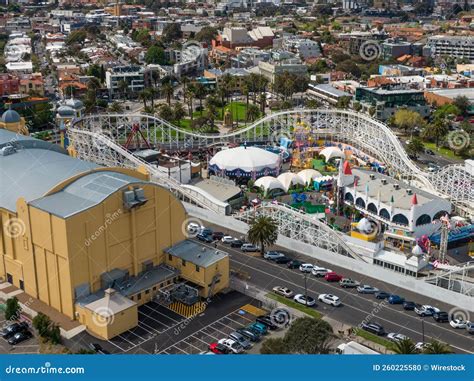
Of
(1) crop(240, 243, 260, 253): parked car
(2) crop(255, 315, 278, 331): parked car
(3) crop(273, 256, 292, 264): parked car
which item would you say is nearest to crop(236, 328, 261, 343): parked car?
(2) crop(255, 315, 278, 331): parked car

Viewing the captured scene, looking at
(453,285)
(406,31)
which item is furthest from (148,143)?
(406,31)

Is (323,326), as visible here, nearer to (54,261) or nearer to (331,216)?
(54,261)

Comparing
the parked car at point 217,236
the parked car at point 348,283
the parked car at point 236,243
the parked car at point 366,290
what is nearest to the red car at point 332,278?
the parked car at point 348,283

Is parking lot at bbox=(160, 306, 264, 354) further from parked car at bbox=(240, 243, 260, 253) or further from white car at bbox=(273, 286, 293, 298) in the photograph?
parked car at bbox=(240, 243, 260, 253)

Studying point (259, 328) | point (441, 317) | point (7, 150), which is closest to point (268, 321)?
point (259, 328)

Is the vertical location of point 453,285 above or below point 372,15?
below

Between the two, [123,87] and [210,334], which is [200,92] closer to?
[123,87]

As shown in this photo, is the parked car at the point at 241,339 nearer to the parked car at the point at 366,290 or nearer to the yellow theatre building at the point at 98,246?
the yellow theatre building at the point at 98,246

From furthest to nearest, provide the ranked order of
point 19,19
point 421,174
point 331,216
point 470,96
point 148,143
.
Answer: point 19,19
point 470,96
point 148,143
point 421,174
point 331,216
